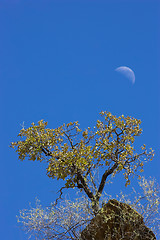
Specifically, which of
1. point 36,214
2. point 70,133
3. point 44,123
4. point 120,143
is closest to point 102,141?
point 120,143

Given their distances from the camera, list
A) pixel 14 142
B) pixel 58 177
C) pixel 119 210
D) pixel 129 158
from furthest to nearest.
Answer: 1. pixel 14 142
2. pixel 129 158
3. pixel 58 177
4. pixel 119 210

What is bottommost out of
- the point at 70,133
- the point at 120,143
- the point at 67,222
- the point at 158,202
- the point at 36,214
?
the point at 158,202

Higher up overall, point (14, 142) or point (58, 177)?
point (14, 142)

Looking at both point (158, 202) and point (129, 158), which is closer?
point (158, 202)

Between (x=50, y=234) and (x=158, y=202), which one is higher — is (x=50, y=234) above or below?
above

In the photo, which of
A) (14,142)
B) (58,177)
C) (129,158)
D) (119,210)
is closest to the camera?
(119,210)

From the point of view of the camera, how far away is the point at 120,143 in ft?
39.8

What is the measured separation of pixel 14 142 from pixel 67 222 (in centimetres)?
397

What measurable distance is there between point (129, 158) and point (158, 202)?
2051 mm

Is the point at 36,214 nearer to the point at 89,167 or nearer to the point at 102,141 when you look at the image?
the point at 89,167

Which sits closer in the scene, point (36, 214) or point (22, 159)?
point (36, 214)

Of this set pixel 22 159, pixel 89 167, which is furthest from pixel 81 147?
pixel 22 159

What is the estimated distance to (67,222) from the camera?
11008 millimetres

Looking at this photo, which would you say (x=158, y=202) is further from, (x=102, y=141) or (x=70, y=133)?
(x=70, y=133)
